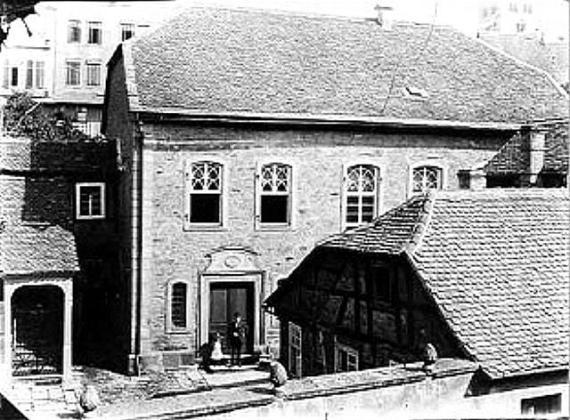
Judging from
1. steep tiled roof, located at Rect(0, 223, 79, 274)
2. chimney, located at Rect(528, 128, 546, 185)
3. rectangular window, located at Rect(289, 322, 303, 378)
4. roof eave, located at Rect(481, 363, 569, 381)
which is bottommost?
rectangular window, located at Rect(289, 322, 303, 378)

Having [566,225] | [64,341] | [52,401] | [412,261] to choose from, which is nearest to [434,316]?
[412,261]

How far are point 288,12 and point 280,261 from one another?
12.0 feet

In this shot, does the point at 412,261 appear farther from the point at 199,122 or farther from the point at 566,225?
the point at 199,122

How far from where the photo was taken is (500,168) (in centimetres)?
1101

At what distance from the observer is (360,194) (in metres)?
12.1

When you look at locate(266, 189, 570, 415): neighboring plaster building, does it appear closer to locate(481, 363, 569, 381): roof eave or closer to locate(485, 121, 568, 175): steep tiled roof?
locate(481, 363, 569, 381): roof eave

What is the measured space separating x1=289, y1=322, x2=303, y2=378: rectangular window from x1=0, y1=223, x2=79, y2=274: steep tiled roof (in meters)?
3.01

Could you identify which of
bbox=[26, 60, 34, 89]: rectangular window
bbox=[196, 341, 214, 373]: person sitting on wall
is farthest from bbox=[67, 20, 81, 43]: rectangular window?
bbox=[196, 341, 214, 373]: person sitting on wall

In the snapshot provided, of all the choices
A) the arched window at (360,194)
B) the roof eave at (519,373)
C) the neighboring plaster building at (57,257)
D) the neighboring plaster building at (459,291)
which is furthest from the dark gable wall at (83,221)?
the roof eave at (519,373)

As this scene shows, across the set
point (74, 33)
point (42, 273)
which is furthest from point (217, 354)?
point (74, 33)

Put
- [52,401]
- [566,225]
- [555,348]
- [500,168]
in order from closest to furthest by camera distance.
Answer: [555,348]
[566,225]
[52,401]
[500,168]

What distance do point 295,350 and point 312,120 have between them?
12.4 feet

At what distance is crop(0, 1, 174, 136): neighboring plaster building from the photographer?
896 centimetres

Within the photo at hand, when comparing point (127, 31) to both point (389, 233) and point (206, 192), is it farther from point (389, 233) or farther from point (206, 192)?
point (389, 233)
